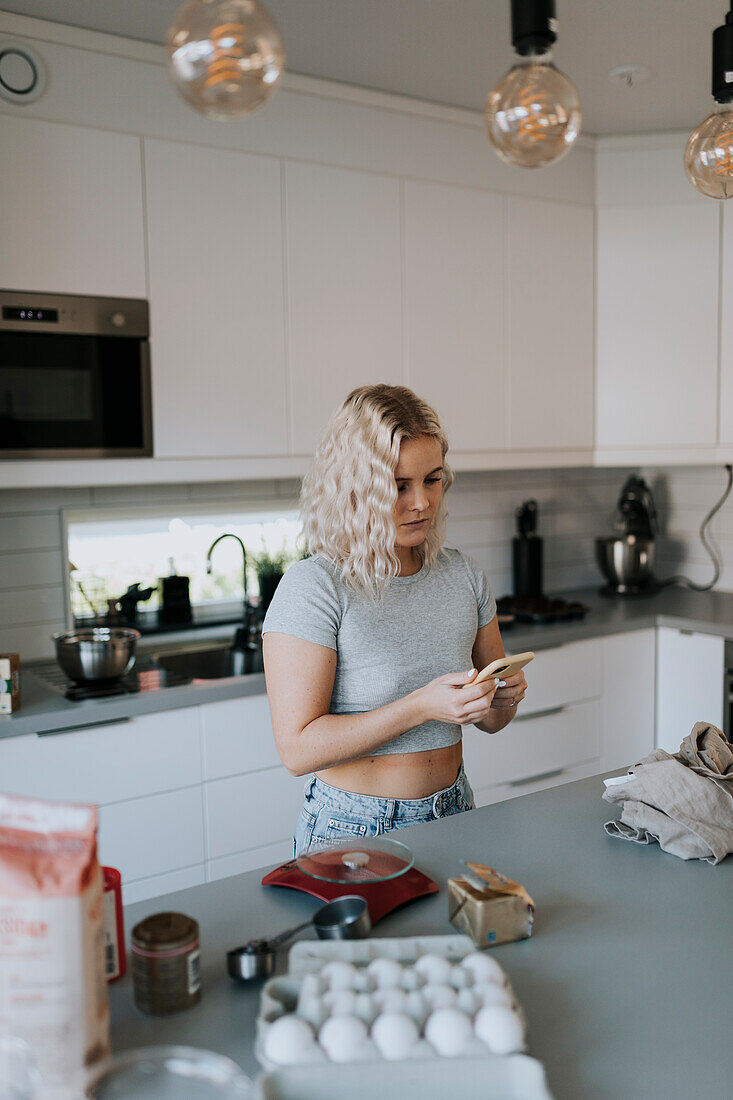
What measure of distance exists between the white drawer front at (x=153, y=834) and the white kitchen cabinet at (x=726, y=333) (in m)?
2.29

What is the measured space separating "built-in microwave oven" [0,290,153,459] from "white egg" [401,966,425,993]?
6.01ft

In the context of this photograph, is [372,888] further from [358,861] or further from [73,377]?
[73,377]

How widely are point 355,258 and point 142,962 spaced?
238 cm

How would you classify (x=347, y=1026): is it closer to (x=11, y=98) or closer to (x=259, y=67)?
(x=259, y=67)

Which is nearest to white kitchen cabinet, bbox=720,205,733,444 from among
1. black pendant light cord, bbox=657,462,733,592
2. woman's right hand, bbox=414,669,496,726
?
black pendant light cord, bbox=657,462,733,592

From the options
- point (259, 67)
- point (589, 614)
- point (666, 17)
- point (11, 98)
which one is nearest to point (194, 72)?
point (259, 67)

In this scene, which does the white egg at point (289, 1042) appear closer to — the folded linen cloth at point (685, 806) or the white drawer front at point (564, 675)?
the folded linen cloth at point (685, 806)

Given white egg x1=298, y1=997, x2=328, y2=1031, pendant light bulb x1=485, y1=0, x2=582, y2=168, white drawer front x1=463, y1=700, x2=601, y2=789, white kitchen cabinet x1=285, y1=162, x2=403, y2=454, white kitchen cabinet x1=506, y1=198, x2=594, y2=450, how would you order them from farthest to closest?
white kitchen cabinet x1=506, y1=198, x2=594, y2=450 < white drawer front x1=463, y1=700, x2=601, y2=789 < white kitchen cabinet x1=285, y1=162, x2=403, y2=454 < pendant light bulb x1=485, y1=0, x2=582, y2=168 < white egg x1=298, y1=997, x2=328, y2=1031

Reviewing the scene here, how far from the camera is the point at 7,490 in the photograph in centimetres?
275

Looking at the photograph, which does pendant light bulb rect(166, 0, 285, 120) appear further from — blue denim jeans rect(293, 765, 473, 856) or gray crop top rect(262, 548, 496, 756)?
blue denim jeans rect(293, 765, 473, 856)

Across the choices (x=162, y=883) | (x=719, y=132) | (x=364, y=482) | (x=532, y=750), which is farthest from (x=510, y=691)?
(x=532, y=750)

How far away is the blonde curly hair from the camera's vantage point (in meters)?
1.61

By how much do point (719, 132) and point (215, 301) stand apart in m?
1.59

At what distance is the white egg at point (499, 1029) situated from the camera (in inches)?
33.1
